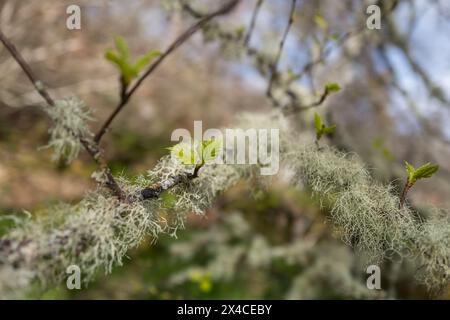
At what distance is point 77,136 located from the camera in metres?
0.60

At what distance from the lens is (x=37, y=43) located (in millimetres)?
3121

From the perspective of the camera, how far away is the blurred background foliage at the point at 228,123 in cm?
142

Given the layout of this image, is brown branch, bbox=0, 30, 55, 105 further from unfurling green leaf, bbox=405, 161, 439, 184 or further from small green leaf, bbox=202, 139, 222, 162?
unfurling green leaf, bbox=405, 161, 439, 184

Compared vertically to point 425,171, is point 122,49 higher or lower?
higher

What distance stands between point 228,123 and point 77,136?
1643mm

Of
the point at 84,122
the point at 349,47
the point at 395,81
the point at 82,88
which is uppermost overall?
the point at 82,88

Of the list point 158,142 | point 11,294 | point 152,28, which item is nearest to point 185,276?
point 11,294

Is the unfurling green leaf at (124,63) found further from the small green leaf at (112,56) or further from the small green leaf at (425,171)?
the small green leaf at (425,171)

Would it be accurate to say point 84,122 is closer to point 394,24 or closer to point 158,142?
point 394,24

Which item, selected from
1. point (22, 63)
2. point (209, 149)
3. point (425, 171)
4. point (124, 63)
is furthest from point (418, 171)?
point (22, 63)

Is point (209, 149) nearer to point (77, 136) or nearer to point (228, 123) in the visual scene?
point (77, 136)

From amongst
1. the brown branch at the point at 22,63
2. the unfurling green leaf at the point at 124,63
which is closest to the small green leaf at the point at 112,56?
the unfurling green leaf at the point at 124,63

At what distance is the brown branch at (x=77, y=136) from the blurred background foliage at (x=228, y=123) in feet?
0.13
